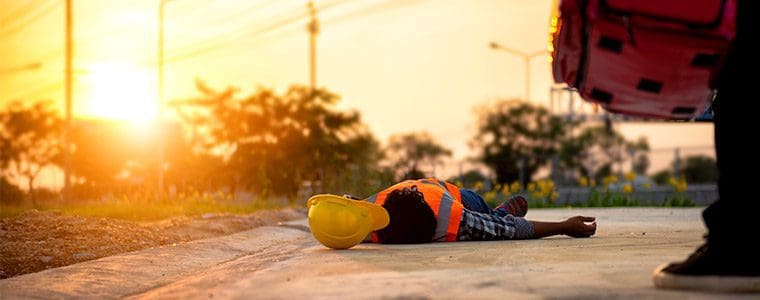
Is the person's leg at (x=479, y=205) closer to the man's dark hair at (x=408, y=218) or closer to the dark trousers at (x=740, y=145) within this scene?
the man's dark hair at (x=408, y=218)

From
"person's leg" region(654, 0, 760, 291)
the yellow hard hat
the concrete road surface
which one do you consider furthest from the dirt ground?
"person's leg" region(654, 0, 760, 291)

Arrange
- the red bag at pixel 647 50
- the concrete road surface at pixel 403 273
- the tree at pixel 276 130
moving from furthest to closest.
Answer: the tree at pixel 276 130 → the concrete road surface at pixel 403 273 → the red bag at pixel 647 50

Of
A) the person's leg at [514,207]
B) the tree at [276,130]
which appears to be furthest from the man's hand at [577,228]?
the tree at [276,130]

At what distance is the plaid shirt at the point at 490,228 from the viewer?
8805mm

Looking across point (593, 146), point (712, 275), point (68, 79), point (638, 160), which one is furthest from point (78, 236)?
point (593, 146)

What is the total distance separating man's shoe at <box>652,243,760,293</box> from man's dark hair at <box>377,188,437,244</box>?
3856 mm

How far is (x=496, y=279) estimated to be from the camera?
5.50m

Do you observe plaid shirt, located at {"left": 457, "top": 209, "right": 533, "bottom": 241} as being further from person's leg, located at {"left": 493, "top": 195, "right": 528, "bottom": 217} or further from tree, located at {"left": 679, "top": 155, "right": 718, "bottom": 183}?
tree, located at {"left": 679, "top": 155, "right": 718, "bottom": 183}

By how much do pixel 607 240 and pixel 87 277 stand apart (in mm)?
3680

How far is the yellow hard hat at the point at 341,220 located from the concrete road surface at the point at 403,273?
150 millimetres

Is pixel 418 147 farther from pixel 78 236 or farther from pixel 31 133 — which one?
pixel 78 236

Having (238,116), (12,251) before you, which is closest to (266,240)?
(12,251)

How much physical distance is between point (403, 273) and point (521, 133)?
6128 centimetres

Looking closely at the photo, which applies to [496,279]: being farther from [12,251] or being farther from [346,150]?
[346,150]
